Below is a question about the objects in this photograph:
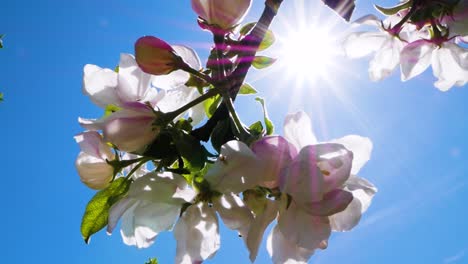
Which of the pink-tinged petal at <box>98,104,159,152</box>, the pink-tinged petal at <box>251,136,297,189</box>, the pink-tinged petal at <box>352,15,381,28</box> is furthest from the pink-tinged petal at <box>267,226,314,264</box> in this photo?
the pink-tinged petal at <box>352,15,381,28</box>

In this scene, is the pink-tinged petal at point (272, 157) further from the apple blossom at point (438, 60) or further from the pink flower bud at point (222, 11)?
the apple blossom at point (438, 60)

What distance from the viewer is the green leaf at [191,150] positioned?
661mm

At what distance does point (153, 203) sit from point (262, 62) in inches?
11.7

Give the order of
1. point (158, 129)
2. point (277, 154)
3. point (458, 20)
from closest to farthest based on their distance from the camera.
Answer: point (277, 154) → point (158, 129) → point (458, 20)

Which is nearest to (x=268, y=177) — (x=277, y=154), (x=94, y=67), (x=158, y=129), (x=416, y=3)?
(x=277, y=154)

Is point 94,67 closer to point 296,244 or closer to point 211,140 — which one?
point 211,140

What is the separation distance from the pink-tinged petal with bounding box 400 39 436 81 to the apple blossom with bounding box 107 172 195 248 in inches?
22.5

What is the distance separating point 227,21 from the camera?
0.70 m

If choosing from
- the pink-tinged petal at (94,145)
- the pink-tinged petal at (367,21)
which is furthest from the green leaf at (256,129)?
the pink-tinged petal at (367,21)

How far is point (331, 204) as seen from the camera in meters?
0.58

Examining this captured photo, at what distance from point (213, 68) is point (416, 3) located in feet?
1.35

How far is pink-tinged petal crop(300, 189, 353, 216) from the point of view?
58 cm

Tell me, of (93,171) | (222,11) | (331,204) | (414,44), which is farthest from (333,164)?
(414,44)

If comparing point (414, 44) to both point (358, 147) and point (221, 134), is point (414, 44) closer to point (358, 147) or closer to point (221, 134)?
point (358, 147)
